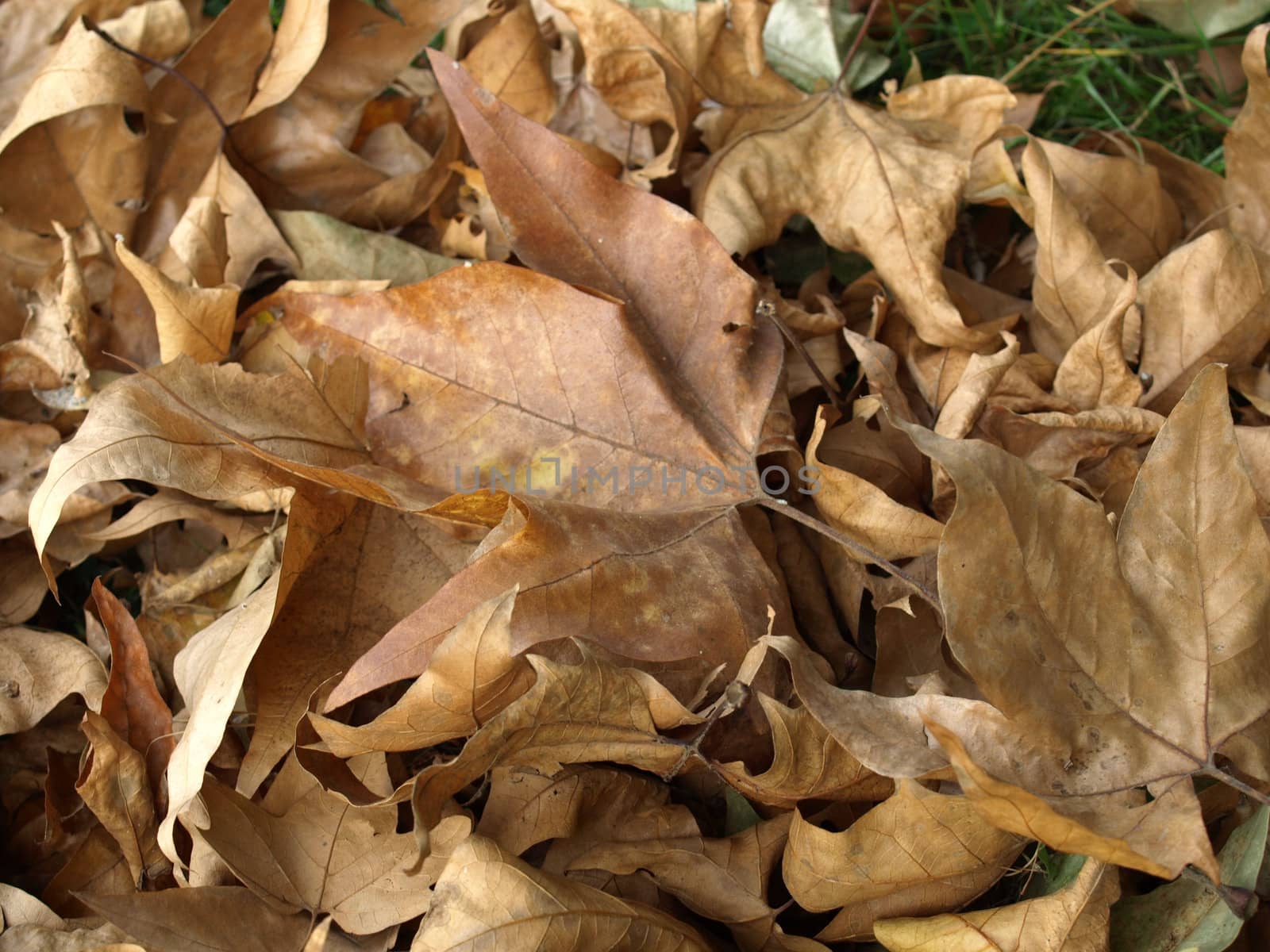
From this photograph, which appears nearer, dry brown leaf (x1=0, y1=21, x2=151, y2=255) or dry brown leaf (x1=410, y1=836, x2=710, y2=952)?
dry brown leaf (x1=410, y1=836, x2=710, y2=952)

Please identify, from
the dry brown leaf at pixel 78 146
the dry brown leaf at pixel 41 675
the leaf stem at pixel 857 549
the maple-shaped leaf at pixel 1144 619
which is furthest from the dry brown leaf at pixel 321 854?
the dry brown leaf at pixel 78 146

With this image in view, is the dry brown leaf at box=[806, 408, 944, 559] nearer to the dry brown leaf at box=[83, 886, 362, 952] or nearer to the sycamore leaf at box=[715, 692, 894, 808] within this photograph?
the sycamore leaf at box=[715, 692, 894, 808]

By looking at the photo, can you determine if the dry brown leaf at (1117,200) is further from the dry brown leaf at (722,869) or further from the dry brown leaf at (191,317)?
the dry brown leaf at (191,317)

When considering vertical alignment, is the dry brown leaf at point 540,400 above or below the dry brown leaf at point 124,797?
above

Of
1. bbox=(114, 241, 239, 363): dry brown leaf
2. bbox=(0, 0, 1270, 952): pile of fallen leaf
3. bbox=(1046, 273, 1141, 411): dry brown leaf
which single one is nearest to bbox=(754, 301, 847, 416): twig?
bbox=(0, 0, 1270, 952): pile of fallen leaf

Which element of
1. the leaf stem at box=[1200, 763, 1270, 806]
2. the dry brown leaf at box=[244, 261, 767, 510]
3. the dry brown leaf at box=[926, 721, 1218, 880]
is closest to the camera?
the dry brown leaf at box=[926, 721, 1218, 880]

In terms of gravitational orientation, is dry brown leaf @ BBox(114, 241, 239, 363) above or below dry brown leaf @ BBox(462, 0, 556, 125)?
below

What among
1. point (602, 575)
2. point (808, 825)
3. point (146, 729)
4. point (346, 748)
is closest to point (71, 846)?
point (146, 729)
